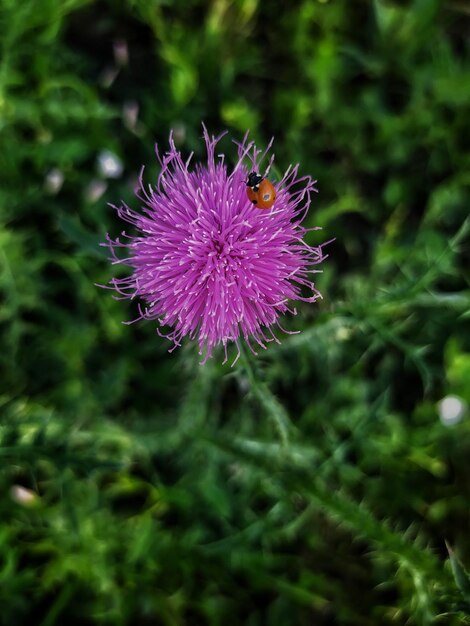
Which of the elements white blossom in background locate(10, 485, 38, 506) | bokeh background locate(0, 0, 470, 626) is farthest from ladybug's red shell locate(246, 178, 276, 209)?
white blossom in background locate(10, 485, 38, 506)

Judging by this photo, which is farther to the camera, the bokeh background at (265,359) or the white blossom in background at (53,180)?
the white blossom in background at (53,180)

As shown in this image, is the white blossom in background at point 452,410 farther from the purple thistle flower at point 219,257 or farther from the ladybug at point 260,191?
the ladybug at point 260,191

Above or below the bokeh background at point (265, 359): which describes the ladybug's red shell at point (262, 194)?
above

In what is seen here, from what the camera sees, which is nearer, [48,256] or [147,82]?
[48,256]

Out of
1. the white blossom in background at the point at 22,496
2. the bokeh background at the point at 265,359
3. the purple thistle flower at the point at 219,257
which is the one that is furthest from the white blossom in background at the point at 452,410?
the white blossom in background at the point at 22,496

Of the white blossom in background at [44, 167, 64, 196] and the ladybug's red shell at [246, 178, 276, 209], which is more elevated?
the ladybug's red shell at [246, 178, 276, 209]

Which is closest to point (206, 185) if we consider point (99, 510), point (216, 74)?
point (216, 74)

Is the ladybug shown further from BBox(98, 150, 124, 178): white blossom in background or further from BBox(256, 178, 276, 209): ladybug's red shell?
BBox(98, 150, 124, 178): white blossom in background

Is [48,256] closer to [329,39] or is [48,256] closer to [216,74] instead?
[216,74]
